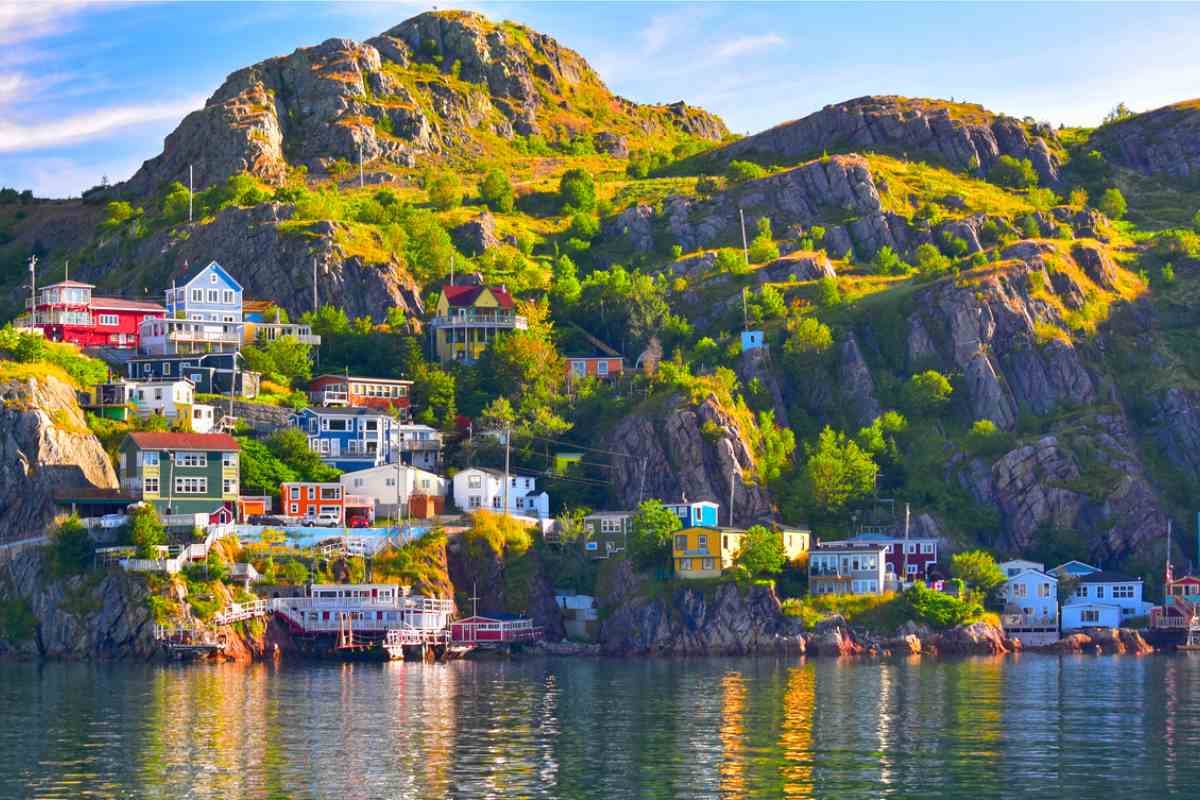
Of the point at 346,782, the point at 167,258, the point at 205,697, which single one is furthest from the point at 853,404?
the point at 346,782

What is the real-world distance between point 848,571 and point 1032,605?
1658 centimetres

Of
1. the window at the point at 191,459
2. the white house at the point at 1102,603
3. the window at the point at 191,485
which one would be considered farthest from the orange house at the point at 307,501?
the white house at the point at 1102,603

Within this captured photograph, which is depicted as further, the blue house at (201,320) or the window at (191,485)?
the blue house at (201,320)

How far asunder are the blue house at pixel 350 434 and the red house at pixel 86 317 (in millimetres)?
23296

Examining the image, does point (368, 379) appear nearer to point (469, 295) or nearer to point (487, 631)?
point (469, 295)

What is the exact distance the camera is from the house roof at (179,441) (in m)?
146

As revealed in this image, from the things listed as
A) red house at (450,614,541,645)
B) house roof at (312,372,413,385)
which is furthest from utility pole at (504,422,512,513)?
red house at (450,614,541,645)

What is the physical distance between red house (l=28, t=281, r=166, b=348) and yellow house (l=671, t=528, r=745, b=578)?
5916cm

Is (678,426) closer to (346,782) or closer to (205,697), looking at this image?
(205,697)

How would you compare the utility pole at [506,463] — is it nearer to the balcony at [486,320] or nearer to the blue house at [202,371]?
the balcony at [486,320]

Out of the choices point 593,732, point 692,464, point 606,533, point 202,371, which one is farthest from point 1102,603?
point 593,732

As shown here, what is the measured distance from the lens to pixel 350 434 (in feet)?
537

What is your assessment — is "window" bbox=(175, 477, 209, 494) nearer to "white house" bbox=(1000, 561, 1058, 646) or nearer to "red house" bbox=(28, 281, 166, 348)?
"red house" bbox=(28, 281, 166, 348)

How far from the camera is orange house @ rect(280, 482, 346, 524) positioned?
15200cm
